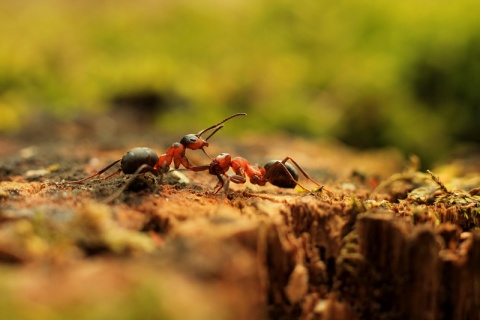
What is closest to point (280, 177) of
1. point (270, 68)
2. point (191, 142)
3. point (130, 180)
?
point (191, 142)

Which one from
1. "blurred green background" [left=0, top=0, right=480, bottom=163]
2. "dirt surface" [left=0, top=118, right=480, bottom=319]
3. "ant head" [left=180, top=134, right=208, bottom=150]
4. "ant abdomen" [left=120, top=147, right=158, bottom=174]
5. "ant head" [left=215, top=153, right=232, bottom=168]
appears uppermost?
"blurred green background" [left=0, top=0, right=480, bottom=163]

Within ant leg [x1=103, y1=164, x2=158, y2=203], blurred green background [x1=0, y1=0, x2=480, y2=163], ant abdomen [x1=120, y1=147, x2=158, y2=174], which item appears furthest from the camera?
blurred green background [x1=0, y1=0, x2=480, y2=163]

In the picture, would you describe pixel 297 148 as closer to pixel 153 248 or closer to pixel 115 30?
pixel 153 248

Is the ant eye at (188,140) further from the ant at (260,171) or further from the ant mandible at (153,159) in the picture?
the ant at (260,171)

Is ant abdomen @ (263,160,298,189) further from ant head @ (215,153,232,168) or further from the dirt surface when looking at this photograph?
ant head @ (215,153,232,168)

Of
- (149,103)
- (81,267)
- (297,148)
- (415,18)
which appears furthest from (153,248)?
(415,18)

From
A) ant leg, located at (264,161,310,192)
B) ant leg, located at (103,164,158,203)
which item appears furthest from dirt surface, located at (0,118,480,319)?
ant leg, located at (264,161,310,192)

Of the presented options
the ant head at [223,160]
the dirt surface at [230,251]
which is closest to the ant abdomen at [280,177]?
the dirt surface at [230,251]
